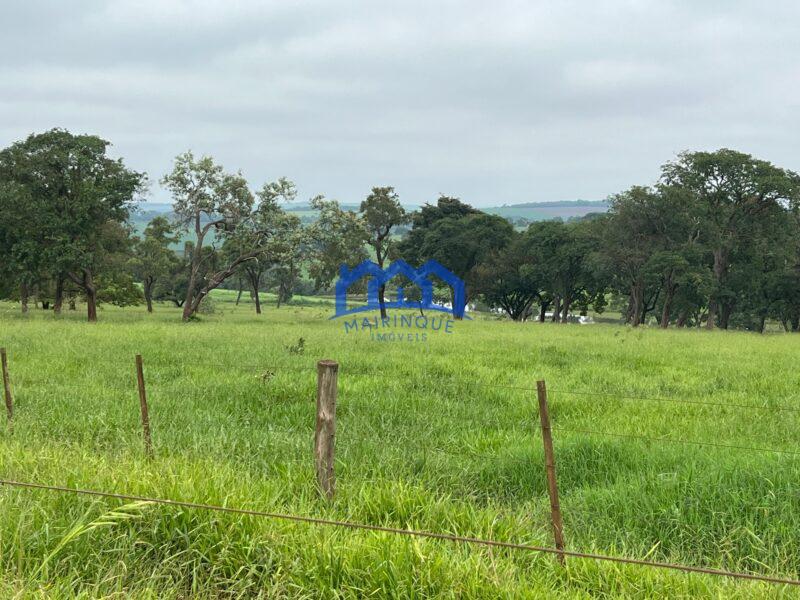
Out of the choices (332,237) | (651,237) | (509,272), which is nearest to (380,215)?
(332,237)

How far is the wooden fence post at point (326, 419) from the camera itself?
14.4 feet

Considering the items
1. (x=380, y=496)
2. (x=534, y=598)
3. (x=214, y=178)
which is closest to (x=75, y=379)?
(x=380, y=496)

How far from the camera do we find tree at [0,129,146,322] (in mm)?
27562

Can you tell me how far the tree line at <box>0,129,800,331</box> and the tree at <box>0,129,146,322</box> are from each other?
7 centimetres

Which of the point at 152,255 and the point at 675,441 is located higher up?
the point at 152,255

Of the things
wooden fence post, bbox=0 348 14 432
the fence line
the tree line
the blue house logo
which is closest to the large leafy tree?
the tree line

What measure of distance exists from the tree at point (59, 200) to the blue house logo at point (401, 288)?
14385mm

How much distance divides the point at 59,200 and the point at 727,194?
40131 mm

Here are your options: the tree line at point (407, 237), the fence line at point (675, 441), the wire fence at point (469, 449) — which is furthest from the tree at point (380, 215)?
the fence line at point (675, 441)

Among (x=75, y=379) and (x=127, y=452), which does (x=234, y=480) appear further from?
(x=75, y=379)

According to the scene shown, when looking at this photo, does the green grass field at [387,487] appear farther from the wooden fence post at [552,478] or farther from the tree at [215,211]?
the tree at [215,211]

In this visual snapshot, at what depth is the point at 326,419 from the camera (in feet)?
14.5

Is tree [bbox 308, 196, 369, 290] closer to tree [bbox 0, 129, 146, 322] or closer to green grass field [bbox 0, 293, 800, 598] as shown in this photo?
tree [bbox 0, 129, 146, 322]

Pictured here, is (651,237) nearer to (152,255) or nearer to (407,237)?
(407,237)
